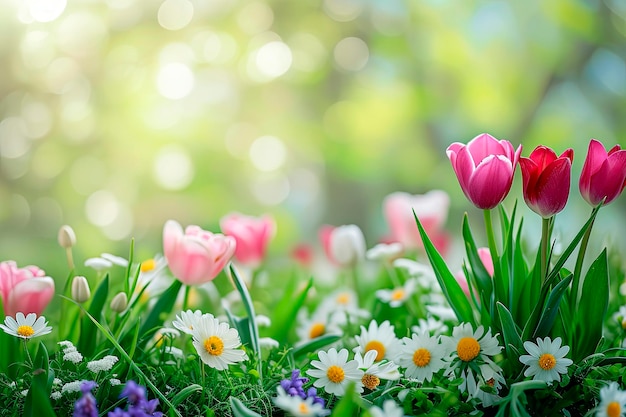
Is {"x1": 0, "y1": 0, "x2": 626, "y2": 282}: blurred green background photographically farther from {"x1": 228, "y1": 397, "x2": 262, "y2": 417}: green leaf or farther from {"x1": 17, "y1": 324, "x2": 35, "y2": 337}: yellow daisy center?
{"x1": 228, "y1": 397, "x2": 262, "y2": 417}: green leaf

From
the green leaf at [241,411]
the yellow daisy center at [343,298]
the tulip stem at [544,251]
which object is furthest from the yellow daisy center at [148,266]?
the tulip stem at [544,251]

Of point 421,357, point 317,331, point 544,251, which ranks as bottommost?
point 317,331

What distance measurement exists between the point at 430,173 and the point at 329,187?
46 cm

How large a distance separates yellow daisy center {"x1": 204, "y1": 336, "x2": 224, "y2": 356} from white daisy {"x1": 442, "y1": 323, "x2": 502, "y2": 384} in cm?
23

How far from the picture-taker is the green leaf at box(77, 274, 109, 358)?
779 millimetres

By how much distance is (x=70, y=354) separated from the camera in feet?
2.21

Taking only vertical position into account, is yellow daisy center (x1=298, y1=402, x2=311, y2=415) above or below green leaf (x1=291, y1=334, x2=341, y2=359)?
above

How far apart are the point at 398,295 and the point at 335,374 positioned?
35 centimetres

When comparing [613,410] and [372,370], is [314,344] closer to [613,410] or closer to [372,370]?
[372,370]

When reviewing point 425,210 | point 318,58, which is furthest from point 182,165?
point 425,210

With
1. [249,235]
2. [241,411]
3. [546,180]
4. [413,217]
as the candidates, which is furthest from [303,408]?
[413,217]

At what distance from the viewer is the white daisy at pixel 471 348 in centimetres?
68

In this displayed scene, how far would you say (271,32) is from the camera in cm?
307

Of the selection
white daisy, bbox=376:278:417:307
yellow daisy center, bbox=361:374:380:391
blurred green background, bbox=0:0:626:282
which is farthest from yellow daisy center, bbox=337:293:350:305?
blurred green background, bbox=0:0:626:282
